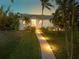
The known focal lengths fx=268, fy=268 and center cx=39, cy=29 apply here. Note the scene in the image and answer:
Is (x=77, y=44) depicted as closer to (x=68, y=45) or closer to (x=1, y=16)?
(x=68, y=45)

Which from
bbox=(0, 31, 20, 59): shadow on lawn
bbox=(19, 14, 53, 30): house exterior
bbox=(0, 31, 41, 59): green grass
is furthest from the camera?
bbox=(19, 14, 53, 30): house exterior

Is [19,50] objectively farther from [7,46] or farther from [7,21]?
[7,21]

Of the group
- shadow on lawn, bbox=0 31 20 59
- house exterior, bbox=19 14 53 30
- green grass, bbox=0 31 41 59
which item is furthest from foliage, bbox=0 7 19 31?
green grass, bbox=0 31 41 59

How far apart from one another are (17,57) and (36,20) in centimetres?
5274

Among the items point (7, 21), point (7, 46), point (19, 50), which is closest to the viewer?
point (19, 50)

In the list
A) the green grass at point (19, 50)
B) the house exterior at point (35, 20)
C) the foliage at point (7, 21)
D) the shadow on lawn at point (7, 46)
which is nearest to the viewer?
the green grass at point (19, 50)

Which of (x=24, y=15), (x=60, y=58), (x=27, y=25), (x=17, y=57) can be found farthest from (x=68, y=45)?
(x=24, y=15)

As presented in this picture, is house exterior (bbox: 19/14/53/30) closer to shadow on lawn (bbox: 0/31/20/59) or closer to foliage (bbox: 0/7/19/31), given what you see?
foliage (bbox: 0/7/19/31)

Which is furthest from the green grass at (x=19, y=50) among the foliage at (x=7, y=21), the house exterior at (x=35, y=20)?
the house exterior at (x=35, y=20)

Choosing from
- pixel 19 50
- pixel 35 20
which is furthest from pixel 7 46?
pixel 35 20

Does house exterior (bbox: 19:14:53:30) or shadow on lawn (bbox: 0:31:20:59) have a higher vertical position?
house exterior (bbox: 19:14:53:30)

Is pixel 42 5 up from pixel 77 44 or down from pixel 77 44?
up

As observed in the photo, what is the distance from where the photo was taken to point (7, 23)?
51969mm

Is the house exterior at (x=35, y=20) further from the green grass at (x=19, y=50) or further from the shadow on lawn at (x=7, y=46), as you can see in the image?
the green grass at (x=19, y=50)
